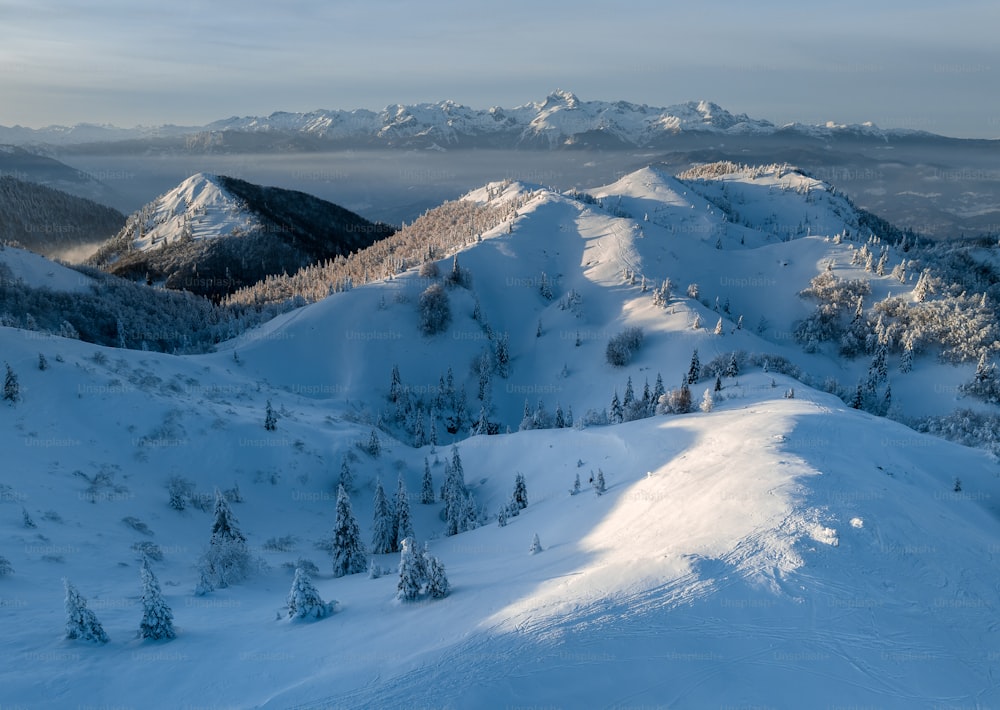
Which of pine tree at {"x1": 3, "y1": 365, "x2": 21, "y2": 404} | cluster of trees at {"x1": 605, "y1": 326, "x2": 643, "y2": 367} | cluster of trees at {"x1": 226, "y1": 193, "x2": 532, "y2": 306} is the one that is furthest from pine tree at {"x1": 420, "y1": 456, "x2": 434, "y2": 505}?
cluster of trees at {"x1": 226, "y1": 193, "x2": 532, "y2": 306}

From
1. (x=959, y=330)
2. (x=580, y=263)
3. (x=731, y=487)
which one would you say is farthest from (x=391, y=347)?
(x=959, y=330)

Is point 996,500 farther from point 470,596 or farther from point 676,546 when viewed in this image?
point 470,596

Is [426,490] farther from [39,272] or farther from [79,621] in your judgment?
[39,272]

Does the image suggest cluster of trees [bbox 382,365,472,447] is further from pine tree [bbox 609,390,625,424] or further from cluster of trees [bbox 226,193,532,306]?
cluster of trees [bbox 226,193,532,306]

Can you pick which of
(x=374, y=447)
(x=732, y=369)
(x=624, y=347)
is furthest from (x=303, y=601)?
(x=624, y=347)

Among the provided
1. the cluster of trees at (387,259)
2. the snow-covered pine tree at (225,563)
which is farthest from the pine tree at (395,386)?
the snow-covered pine tree at (225,563)

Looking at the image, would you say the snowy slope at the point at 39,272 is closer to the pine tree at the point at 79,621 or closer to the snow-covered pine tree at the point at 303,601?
the pine tree at the point at 79,621

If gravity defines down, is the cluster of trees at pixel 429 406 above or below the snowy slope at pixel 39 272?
below
